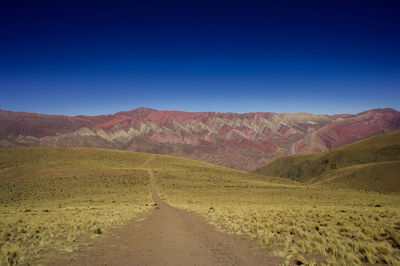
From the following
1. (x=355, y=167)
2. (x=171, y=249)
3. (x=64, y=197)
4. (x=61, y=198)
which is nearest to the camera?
(x=171, y=249)

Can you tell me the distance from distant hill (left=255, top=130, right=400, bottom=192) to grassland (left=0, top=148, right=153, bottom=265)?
191 ft

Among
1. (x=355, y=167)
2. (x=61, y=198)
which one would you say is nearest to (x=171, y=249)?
(x=61, y=198)

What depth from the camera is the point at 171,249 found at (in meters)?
10.0

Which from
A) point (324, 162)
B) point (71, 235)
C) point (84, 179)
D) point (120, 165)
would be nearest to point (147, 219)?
point (71, 235)

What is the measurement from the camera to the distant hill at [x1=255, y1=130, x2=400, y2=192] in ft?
190

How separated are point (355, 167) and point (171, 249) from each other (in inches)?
3263

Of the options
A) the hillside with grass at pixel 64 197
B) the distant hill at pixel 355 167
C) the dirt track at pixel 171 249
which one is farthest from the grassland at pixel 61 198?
the distant hill at pixel 355 167

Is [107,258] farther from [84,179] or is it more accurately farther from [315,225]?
[84,179]

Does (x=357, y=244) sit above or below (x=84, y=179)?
above

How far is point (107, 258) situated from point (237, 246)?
18.9 feet

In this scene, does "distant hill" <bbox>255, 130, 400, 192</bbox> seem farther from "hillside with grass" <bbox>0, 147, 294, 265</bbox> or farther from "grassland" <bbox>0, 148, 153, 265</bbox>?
"grassland" <bbox>0, 148, 153, 265</bbox>

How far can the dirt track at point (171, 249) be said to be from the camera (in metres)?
8.50

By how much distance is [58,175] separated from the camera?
50.1 metres

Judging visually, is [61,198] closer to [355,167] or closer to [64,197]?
[64,197]
